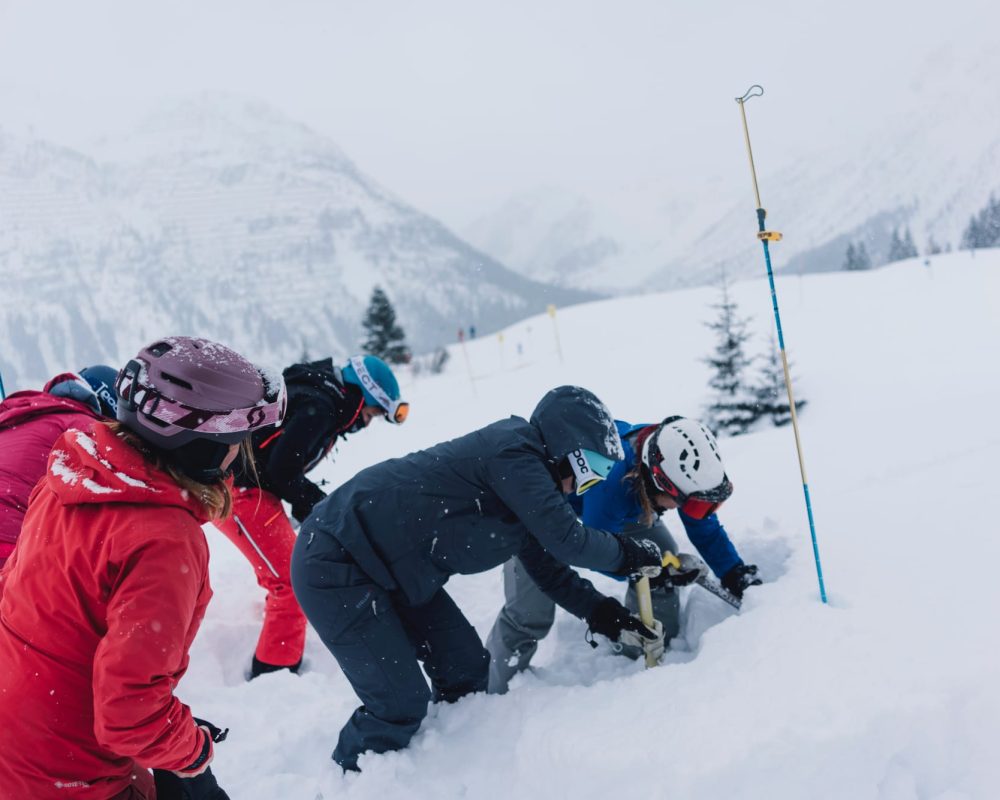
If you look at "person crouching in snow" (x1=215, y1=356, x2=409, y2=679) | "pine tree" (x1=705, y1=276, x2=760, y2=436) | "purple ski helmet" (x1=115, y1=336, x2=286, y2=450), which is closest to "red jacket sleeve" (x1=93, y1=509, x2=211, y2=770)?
"purple ski helmet" (x1=115, y1=336, x2=286, y2=450)

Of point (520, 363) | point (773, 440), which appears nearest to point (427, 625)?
point (773, 440)

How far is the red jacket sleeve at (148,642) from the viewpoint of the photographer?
1562 millimetres

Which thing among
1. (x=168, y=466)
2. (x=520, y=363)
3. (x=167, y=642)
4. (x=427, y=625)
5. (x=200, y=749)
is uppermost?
(x=168, y=466)

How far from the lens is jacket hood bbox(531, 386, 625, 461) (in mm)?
2674

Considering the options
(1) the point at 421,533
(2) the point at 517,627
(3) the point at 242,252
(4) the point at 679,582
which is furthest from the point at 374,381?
(3) the point at 242,252

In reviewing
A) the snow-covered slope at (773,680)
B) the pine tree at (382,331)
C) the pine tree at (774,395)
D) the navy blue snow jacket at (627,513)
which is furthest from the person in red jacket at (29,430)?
the pine tree at (382,331)

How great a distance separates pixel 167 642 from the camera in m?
1.63

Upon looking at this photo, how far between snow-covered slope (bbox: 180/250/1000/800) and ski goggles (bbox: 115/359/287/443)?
173 cm

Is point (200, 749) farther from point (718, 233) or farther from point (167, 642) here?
point (718, 233)

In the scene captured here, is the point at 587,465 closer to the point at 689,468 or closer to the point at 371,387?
the point at 689,468

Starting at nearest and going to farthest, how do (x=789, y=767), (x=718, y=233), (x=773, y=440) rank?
(x=789, y=767), (x=773, y=440), (x=718, y=233)

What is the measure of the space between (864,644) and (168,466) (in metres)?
2.66

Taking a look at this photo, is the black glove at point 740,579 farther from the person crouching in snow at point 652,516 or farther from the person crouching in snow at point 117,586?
the person crouching in snow at point 117,586

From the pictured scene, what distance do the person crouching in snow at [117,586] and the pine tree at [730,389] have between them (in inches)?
494
